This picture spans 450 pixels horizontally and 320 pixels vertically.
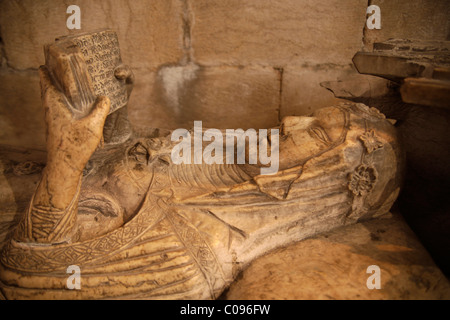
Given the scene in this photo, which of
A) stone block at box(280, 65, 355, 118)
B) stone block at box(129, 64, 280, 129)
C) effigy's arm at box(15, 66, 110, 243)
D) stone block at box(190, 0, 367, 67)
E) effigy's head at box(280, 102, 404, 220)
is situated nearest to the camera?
effigy's arm at box(15, 66, 110, 243)

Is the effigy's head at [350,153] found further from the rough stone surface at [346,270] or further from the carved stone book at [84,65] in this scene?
the carved stone book at [84,65]

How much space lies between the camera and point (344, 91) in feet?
9.46

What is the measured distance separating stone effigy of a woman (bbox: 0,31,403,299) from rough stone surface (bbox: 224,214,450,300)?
0.09 metres

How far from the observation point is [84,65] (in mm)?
1812

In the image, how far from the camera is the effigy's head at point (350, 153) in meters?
2.01

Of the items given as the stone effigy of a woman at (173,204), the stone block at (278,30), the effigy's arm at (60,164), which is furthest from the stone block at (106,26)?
the effigy's arm at (60,164)

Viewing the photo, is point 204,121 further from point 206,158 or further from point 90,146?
point 90,146

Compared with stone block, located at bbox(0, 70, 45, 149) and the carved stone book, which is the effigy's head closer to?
the carved stone book

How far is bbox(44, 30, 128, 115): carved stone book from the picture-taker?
1769mm

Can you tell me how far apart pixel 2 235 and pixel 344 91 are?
2.61 meters

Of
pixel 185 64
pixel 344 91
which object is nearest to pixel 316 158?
pixel 344 91

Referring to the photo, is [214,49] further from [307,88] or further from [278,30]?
[307,88]

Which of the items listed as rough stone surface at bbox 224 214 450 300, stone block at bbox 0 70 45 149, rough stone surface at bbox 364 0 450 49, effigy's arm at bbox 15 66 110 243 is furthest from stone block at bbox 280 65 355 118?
stone block at bbox 0 70 45 149

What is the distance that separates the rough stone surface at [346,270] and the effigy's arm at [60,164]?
37.9 inches
